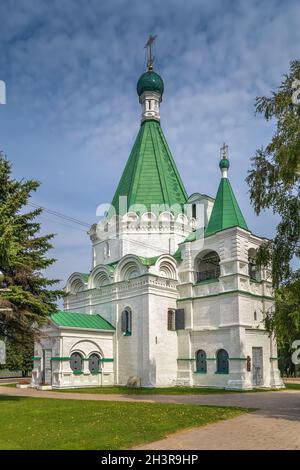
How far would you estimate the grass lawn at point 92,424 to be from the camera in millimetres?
9504

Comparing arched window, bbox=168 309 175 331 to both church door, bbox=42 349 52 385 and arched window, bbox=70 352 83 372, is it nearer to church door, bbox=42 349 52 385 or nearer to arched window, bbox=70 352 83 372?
arched window, bbox=70 352 83 372

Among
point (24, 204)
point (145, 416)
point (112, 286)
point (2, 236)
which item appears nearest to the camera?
point (145, 416)

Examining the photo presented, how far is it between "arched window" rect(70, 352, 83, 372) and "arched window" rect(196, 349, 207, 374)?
24.5 feet

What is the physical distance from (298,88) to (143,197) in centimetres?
2116

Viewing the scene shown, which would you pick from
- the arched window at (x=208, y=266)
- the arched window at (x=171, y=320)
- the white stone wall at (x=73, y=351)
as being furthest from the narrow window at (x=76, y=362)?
the arched window at (x=208, y=266)

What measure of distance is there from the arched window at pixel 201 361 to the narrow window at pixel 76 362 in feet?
24.7

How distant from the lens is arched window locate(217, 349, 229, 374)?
27.6 metres

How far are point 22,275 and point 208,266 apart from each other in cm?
1649

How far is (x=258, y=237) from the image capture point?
99.7 feet

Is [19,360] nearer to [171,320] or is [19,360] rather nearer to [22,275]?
[171,320]

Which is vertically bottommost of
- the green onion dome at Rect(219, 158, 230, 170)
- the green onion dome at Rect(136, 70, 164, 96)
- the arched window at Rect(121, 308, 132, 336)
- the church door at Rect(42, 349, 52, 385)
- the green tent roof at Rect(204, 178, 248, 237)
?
the church door at Rect(42, 349, 52, 385)

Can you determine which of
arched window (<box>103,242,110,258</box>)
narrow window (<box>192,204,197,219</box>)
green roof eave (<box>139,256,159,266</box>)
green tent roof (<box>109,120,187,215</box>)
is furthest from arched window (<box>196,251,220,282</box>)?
arched window (<box>103,242,110,258</box>)
